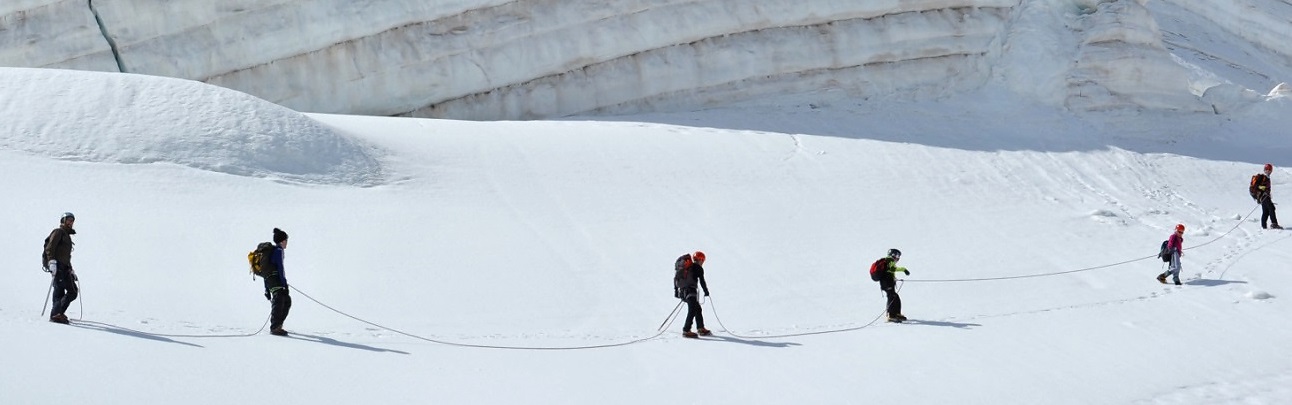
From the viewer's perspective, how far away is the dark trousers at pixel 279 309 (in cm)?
941

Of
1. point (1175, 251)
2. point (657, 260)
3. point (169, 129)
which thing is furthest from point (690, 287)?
point (169, 129)

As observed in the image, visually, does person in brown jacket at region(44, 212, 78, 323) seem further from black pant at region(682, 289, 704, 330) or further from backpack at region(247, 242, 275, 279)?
black pant at region(682, 289, 704, 330)

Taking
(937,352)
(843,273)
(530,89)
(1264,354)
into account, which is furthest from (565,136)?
(1264,354)

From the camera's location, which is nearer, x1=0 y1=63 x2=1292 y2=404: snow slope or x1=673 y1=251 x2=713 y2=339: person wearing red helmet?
x1=0 y1=63 x2=1292 y2=404: snow slope

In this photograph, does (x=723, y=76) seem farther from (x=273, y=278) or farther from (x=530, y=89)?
(x=273, y=278)

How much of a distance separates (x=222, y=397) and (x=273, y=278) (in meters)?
2.07

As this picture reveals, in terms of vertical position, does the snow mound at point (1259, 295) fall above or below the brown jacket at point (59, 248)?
above

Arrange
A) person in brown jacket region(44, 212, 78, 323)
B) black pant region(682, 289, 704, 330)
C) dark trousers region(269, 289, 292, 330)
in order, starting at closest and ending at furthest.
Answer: person in brown jacket region(44, 212, 78, 323) → dark trousers region(269, 289, 292, 330) → black pant region(682, 289, 704, 330)

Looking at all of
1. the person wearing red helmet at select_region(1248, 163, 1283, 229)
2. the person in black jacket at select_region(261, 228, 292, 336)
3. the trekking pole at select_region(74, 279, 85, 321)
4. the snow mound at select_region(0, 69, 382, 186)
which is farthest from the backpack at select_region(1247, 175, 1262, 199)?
the trekking pole at select_region(74, 279, 85, 321)

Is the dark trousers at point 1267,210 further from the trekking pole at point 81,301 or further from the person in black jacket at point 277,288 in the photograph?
the trekking pole at point 81,301

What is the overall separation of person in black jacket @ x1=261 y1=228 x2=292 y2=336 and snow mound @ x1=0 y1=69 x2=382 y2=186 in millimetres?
5290

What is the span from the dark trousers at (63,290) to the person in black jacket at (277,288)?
4.18 ft

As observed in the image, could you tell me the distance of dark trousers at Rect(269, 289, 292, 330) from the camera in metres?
9.41

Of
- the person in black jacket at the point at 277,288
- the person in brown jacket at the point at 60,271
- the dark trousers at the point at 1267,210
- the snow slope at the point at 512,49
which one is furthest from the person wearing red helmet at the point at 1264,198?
the person in brown jacket at the point at 60,271
